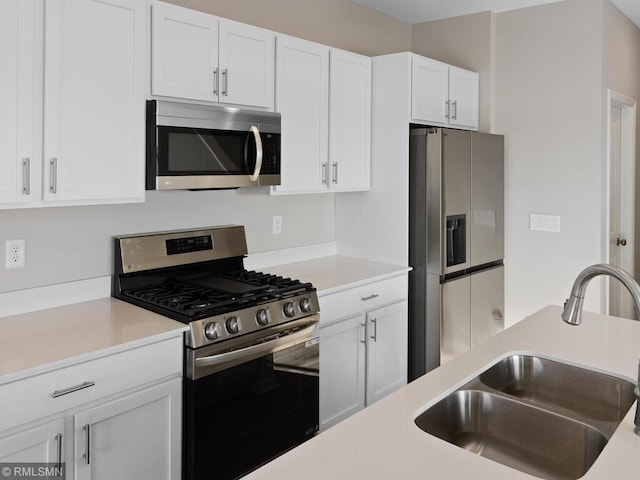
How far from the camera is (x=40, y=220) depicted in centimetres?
232

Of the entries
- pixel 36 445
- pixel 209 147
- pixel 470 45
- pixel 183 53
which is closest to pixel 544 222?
pixel 470 45

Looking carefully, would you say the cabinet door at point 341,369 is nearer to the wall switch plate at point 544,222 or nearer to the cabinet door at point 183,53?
the cabinet door at point 183,53

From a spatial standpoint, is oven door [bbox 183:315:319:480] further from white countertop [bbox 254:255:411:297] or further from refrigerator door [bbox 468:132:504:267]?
refrigerator door [bbox 468:132:504:267]

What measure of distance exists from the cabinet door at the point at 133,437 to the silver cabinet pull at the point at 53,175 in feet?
2.70

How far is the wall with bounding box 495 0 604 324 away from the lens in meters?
3.65

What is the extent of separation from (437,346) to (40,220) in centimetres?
234

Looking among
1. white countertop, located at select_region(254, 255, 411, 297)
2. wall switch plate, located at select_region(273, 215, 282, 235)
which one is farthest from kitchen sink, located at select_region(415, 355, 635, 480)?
wall switch plate, located at select_region(273, 215, 282, 235)

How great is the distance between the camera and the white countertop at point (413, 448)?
3.85 feet

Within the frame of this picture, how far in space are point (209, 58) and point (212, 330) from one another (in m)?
1.26

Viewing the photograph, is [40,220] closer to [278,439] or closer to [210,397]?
[210,397]

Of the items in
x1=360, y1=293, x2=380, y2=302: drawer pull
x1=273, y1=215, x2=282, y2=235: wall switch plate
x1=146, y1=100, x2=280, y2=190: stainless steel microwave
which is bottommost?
x1=360, y1=293, x2=380, y2=302: drawer pull

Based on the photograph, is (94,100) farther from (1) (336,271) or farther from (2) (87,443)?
(1) (336,271)

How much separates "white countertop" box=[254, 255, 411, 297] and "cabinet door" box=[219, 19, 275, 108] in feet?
3.18

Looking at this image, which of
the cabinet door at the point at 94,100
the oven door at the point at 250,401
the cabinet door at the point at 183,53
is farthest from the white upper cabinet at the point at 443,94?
the cabinet door at the point at 94,100
